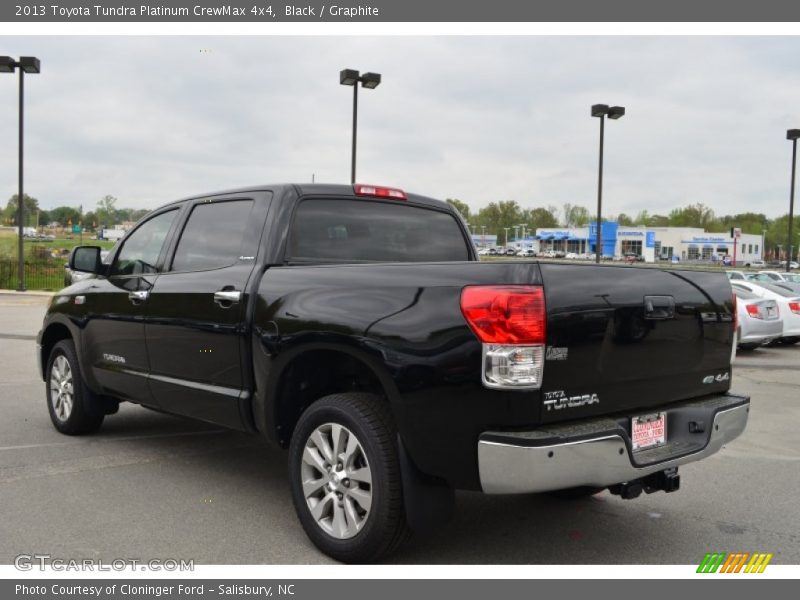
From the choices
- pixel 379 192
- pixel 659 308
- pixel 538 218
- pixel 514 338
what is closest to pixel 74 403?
pixel 379 192

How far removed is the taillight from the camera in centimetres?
323

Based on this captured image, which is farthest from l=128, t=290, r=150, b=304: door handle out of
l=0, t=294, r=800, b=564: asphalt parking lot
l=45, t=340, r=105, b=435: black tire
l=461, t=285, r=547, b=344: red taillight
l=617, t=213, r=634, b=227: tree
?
l=617, t=213, r=634, b=227: tree

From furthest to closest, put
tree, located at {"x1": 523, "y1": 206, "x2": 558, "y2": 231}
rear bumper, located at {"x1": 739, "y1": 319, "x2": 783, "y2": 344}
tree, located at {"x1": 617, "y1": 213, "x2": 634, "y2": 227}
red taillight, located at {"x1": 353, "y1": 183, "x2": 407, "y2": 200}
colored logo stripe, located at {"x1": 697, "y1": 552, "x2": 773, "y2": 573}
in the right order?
tree, located at {"x1": 617, "y1": 213, "x2": 634, "y2": 227}, tree, located at {"x1": 523, "y1": 206, "x2": 558, "y2": 231}, rear bumper, located at {"x1": 739, "y1": 319, "x2": 783, "y2": 344}, red taillight, located at {"x1": 353, "y1": 183, "x2": 407, "y2": 200}, colored logo stripe, located at {"x1": 697, "y1": 552, "x2": 773, "y2": 573}

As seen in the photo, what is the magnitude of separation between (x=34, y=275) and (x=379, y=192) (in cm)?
3125

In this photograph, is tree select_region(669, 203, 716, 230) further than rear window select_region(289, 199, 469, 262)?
Yes

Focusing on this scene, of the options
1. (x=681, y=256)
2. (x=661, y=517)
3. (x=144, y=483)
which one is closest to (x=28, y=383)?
(x=144, y=483)

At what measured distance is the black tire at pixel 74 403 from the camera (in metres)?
6.20

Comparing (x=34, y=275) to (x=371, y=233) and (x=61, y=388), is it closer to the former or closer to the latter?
(x=61, y=388)

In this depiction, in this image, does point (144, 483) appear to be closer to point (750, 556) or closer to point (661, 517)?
point (661, 517)

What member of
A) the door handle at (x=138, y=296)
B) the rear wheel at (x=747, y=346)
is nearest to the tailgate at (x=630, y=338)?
the door handle at (x=138, y=296)

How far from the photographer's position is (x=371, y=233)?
5.02 metres

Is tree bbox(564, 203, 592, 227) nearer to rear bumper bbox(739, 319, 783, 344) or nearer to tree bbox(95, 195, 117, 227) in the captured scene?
tree bbox(95, 195, 117, 227)

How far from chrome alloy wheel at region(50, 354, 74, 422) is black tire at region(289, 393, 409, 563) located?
3179 mm

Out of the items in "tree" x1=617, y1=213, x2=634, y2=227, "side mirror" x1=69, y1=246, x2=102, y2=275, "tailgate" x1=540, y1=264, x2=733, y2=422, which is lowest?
"tailgate" x1=540, y1=264, x2=733, y2=422
